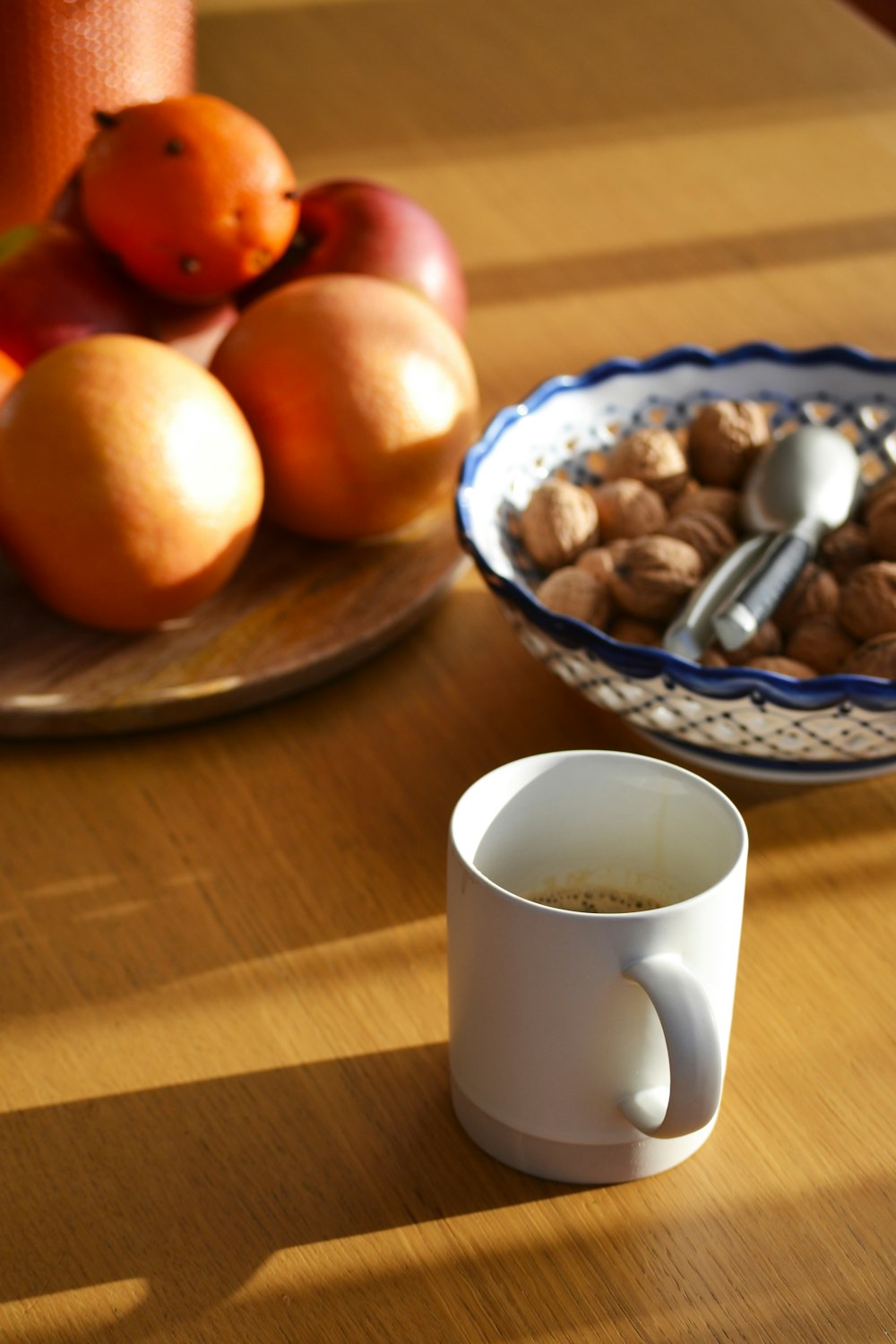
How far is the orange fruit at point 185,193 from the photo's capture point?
70 centimetres

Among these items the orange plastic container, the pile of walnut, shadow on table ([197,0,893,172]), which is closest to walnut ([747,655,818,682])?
the pile of walnut

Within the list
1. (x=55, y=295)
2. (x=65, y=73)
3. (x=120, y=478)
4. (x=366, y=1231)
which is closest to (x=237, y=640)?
(x=120, y=478)

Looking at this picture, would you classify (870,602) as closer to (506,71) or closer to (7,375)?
(7,375)

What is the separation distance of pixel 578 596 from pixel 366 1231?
0.27 meters

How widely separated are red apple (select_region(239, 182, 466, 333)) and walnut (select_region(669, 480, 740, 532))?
0.69 ft

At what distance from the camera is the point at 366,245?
0.78m

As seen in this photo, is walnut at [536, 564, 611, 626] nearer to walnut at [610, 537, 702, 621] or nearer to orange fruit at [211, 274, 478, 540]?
walnut at [610, 537, 702, 621]

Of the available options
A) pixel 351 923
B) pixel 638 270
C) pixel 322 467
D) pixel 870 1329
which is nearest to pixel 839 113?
pixel 638 270

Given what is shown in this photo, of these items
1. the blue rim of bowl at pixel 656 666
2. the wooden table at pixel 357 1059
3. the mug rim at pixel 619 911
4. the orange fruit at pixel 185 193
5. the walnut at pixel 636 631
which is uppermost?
the orange fruit at pixel 185 193

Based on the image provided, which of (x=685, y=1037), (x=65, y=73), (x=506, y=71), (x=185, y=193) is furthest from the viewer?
(x=506, y=71)

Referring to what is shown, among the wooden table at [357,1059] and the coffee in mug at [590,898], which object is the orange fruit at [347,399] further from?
the coffee in mug at [590,898]

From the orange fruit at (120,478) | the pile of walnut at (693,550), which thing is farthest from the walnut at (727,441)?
the orange fruit at (120,478)

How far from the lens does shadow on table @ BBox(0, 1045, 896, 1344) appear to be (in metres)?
0.40

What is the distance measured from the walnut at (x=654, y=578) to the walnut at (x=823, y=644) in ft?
0.16
